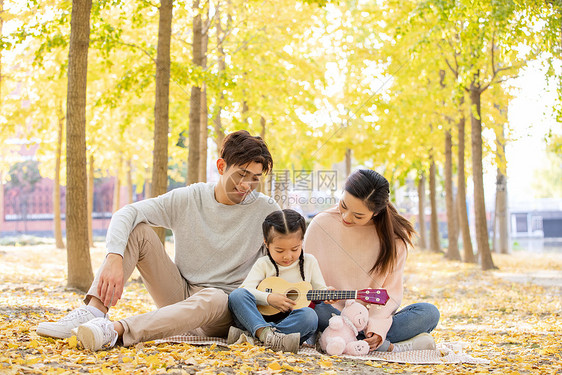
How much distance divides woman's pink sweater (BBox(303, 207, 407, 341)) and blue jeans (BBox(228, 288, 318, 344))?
57 cm

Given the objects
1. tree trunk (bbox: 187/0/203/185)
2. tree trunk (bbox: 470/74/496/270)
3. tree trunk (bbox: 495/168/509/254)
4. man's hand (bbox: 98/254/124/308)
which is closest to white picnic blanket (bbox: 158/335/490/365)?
man's hand (bbox: 98/254/124/308)

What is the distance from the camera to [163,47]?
774cm

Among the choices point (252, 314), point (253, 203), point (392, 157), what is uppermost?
point (392, 157)

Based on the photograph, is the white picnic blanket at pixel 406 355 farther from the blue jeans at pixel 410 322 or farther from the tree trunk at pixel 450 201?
the tree trunk at pixel 450 201

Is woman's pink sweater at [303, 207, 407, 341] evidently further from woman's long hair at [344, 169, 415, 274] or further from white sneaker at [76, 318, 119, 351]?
white sneaker at [76, 318, 119, 351]

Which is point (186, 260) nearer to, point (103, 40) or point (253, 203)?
point (253, 203)

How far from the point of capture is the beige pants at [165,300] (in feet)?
11.4

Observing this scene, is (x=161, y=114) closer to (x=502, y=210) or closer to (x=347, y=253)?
(x=347, y=253)

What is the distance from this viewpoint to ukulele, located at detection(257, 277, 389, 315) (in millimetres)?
3713

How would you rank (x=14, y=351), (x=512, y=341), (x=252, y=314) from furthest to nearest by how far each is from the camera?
(x=512, y=341) → (x=252, y=314) → (x=14, y=351)

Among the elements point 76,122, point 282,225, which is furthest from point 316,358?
point 76,122

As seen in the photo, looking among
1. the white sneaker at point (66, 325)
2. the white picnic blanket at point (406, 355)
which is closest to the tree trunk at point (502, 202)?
the white picnic blanket at point (406, 355)

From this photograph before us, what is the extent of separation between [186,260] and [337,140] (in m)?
13.0

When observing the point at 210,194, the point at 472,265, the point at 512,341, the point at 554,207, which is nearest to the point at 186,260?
the point at 210,194
